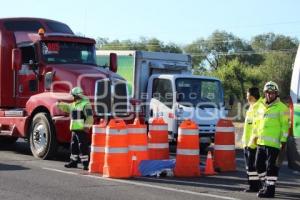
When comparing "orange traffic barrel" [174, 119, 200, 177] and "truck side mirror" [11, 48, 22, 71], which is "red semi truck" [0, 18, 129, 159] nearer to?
"truck side mirror" [11, 48, 22, 71]

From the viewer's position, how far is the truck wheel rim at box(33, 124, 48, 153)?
13992 millimetres

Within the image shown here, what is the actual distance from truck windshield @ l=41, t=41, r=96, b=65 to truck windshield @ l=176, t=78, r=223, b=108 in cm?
319

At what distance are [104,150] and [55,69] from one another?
11.8 feet

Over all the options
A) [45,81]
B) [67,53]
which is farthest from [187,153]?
[67,53]

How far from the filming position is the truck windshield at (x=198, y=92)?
1770cm

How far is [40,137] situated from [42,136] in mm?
71

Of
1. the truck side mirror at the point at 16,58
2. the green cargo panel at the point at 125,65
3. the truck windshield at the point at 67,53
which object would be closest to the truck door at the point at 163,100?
the green cargo panel at the point at 125,65

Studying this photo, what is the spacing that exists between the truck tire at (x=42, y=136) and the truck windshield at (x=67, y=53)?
156cm

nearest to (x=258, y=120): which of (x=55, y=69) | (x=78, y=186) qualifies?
(x=78, y=186)

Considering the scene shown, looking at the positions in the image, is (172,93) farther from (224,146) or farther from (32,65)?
(224,146)

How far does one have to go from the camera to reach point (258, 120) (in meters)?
9.88

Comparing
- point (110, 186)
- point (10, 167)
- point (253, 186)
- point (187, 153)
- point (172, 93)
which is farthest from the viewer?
point (172, 93)

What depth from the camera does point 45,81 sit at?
14750mm

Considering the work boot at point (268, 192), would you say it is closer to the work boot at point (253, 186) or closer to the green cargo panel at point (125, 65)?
the work boot at point (253, 186)
